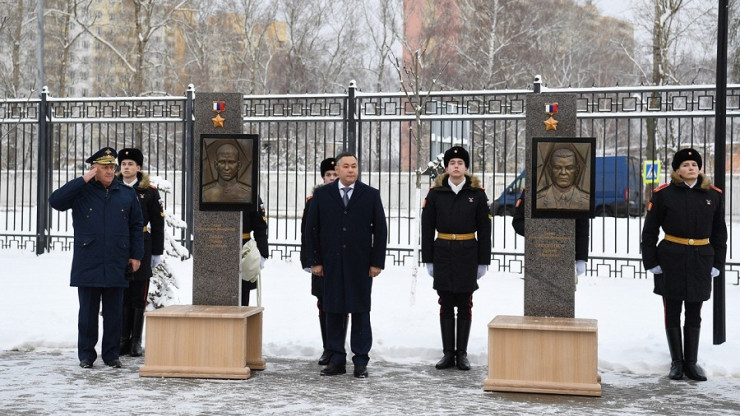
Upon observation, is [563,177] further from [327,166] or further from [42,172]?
[42,172]

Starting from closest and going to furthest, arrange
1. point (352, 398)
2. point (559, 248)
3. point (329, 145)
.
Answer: point (352, 398), point (559, 248), point (329, 145)

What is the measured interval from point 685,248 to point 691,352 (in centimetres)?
81

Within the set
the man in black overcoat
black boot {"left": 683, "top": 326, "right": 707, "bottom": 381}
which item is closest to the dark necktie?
the man in black overcoat

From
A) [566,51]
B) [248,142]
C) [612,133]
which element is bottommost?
Answer: [248,142]

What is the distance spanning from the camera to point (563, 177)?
26.1ft

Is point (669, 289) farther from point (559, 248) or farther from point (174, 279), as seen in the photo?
point (174, 279)

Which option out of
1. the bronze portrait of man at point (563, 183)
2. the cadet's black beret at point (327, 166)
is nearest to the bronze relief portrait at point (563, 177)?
the bronze portrait of man at point (563, 183)

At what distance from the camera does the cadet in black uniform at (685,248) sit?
8.05m

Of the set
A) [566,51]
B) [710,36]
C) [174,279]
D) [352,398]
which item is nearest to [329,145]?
[566,51]

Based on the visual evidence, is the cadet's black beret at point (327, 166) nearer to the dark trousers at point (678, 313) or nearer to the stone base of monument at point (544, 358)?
the stone base of monument at point (544, 358)

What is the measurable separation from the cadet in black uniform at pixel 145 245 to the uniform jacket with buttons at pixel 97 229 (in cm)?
49

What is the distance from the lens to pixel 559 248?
26.1ft

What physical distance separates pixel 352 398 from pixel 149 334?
1.85 m

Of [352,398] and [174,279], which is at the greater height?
[174,279]
